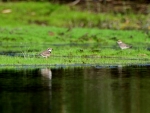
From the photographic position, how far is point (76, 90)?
22.6m

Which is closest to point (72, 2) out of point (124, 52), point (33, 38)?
point (33, 38)

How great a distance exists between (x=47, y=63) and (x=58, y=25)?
28.1 meters

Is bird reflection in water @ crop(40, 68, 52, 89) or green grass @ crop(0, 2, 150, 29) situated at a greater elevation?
green grass @ crop(0, 2, 150, 29)

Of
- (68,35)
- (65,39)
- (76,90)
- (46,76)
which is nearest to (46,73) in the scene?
(46,76)

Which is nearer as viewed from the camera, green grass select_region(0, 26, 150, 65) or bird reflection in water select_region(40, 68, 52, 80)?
bird reflection in water select_region(40, 68, 52, 80)

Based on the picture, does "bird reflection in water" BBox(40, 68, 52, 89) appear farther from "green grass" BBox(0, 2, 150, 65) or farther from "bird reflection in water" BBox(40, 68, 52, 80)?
"green grass" BBox(0, 2, 150, 65)

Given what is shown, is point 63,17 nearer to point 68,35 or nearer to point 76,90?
point 68,35

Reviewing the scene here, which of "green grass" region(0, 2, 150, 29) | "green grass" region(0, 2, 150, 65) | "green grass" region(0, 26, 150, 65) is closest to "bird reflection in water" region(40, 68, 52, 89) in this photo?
"green grass" region(0, 2, 150, 65)

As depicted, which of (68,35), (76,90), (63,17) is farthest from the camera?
(63,17)

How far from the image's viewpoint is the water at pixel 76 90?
1922 centimetres

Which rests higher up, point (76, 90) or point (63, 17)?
point (63, 17)

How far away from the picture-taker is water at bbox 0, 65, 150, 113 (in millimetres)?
19219

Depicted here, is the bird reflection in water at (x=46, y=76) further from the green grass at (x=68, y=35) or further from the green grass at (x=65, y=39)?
the green grass at (x=65, y=39)

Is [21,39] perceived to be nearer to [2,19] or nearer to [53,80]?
[2,19]
